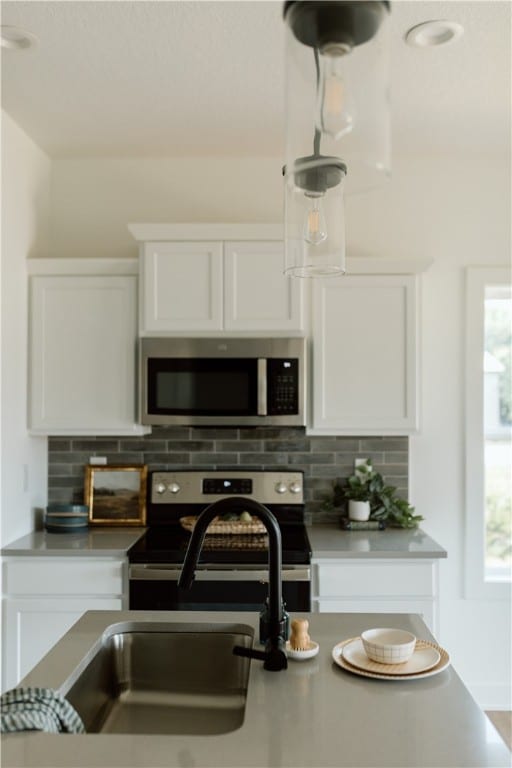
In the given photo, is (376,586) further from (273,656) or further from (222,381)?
(273,656)

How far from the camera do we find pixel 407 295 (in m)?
3.38

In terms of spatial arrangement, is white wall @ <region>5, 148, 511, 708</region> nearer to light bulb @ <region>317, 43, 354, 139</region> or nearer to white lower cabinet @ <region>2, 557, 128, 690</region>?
white lower cabinet @ <region>2, 557, 128, 690</region>

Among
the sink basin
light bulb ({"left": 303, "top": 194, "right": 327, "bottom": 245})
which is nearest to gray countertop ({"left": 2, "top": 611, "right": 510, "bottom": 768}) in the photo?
the sink basin

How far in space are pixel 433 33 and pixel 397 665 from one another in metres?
1.98

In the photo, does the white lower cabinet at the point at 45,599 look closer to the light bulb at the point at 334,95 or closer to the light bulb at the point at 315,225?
the light bulb at the point at 315,225

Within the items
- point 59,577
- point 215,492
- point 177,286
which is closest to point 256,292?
point 177,286

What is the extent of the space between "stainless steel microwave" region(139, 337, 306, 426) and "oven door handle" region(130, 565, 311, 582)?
679 mm

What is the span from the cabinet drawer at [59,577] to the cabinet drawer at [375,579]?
871mm

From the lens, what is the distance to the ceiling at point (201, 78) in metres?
2.31

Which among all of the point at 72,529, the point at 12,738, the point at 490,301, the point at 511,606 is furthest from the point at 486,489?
the point at 12,738

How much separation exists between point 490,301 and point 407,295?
2.24ft

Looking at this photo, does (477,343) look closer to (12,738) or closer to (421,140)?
(421,140)

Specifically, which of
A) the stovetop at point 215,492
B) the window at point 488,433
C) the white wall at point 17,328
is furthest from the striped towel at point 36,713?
the window at point 488,433

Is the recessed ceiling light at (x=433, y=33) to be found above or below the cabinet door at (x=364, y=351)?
above
